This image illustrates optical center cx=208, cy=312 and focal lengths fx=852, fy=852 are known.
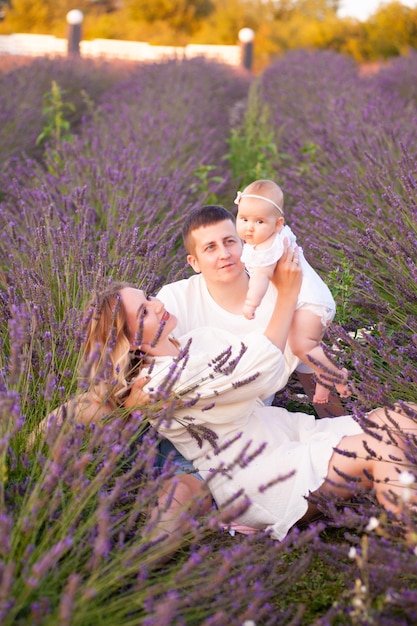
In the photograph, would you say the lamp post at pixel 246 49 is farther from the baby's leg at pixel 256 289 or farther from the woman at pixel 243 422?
the woman at pixel 243 422

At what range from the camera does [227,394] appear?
2387 mm

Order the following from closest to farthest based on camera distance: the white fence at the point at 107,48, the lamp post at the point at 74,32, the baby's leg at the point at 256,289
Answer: the baby's leg at the point at 256,289 < the lamp post at the point at 74,32 < the white fence at the point at 107,48

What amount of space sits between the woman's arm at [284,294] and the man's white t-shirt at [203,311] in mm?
198

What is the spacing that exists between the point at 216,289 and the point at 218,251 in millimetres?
145

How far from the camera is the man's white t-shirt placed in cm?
296

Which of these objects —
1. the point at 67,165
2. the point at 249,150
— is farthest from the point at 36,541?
the point at 249,150

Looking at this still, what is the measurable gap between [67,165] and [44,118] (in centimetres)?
371

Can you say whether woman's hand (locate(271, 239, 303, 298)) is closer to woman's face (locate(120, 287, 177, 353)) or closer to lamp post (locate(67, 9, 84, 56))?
woman's face (locate(120, 287, 177, 353))

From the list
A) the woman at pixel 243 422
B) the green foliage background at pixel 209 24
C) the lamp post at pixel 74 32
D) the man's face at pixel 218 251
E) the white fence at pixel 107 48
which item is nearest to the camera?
the woman at pixel 243 422

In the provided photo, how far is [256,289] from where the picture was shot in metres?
2.73

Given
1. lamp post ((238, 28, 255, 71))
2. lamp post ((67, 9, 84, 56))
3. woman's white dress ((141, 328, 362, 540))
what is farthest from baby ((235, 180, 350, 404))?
lamp post ((238, 28, 255, 71))

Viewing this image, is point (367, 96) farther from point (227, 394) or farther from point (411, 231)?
point (227, 394)

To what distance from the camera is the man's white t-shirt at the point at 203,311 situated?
296 centimetres

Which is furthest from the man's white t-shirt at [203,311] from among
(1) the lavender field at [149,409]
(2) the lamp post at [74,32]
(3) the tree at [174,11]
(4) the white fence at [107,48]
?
(3) the tree at [174,11]
